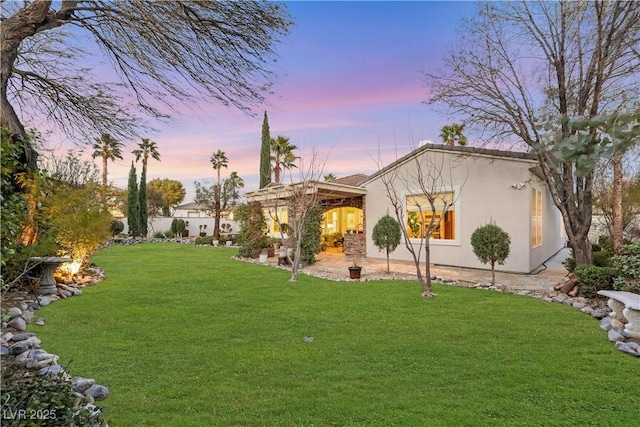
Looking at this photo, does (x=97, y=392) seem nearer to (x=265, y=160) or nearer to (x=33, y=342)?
(x=33, y=342)

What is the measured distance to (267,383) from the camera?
3477mm

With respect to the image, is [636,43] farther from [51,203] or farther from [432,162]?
[51,203]

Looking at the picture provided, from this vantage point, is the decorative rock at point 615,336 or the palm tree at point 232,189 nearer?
the decorative rock at point 615,336

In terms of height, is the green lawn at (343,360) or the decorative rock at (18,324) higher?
the decorative rock at (18,324)

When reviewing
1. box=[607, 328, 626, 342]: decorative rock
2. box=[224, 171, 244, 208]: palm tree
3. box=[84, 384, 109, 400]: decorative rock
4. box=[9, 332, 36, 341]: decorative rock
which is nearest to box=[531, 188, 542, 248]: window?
box=[607, 328, 626, 342]: decorative rock

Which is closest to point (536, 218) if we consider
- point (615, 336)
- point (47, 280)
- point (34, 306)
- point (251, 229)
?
point (615, 336)

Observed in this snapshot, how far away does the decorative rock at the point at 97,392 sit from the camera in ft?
10.2

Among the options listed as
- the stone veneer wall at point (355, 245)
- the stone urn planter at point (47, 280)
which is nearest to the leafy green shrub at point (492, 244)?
the stone veneer wall at point (355, 245)

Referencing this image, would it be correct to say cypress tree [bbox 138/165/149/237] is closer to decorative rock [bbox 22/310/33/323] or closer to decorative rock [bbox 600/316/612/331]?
decorative rock [bbox 22/310/33/323]

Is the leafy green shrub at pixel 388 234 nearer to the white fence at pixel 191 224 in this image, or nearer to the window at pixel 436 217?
the window at pixel 436 217

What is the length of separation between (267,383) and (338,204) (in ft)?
44.9

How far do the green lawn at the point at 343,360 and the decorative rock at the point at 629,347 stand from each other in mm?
127

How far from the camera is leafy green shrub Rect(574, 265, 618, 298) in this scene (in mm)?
6906

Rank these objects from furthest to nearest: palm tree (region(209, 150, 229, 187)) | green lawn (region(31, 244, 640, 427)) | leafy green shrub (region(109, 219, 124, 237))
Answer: palm tree (region(209, 150, 229, 187)) < leafy green shrub (region(109, 219, 124, 237)) < green lawn (region(31, 244, 640, 427))
